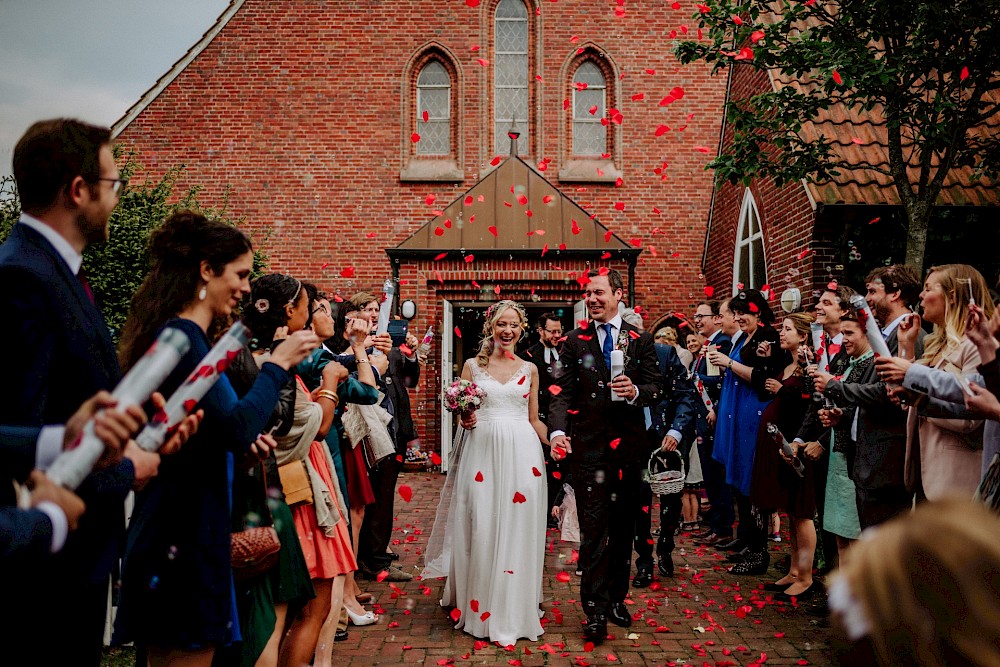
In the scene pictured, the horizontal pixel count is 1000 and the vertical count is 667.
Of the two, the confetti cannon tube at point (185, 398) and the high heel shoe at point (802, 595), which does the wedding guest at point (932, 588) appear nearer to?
the confetti cannon tube at point (185, 398)

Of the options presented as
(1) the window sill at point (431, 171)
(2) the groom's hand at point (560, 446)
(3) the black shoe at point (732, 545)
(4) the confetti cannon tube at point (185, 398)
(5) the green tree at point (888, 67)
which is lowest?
(3) the black shoe at point (732, 545)

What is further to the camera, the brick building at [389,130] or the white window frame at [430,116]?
the white window frame at [430,116]

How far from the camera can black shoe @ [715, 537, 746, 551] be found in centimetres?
691

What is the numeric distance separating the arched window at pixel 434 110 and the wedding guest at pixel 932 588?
46.5 feet

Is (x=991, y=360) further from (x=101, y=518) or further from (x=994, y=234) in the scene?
(x=994, y=234)

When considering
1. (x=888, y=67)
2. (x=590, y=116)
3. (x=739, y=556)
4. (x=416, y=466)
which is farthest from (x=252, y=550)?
(x=590, y=116)

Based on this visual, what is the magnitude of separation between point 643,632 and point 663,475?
1646mm

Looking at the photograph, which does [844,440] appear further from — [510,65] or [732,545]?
[510,65]

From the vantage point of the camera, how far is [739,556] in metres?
6.77

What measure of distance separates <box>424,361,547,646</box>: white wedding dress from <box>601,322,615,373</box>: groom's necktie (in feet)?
1.96

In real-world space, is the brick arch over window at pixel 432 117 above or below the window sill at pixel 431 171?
above

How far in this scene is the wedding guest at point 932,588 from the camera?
831mm

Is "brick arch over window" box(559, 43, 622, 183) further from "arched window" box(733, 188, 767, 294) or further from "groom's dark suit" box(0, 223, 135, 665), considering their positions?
"groom's dark suit" box(0, 223, 135, 665)

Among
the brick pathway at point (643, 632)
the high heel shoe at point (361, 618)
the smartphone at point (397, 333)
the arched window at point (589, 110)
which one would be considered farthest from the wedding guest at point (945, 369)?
the arched window at point (589, 110)
